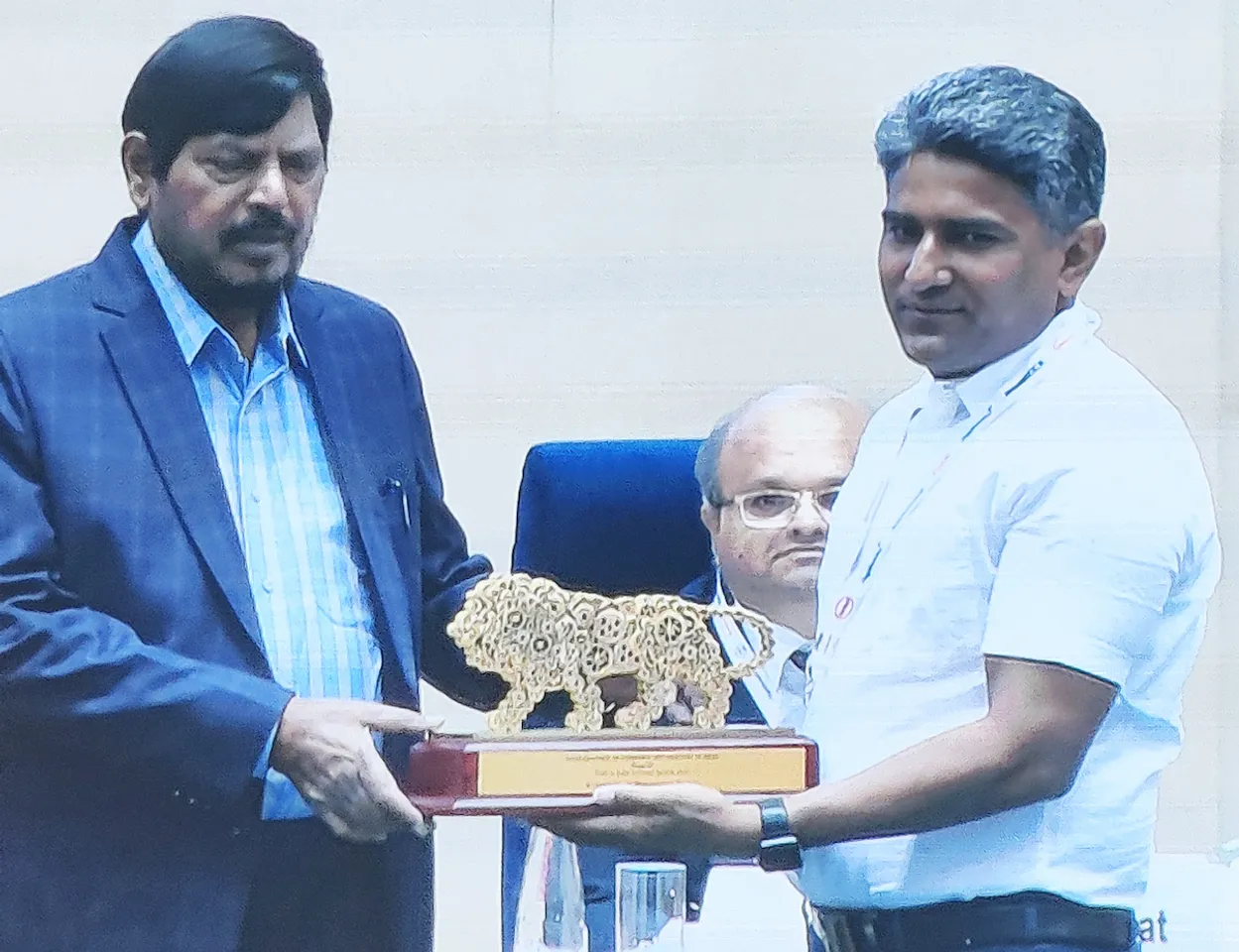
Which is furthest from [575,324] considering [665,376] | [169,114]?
[169,114]

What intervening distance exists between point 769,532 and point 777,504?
0.10 ft

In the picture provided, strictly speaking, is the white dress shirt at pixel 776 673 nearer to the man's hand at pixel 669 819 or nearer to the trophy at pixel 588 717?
the trophy at pixel 588 717

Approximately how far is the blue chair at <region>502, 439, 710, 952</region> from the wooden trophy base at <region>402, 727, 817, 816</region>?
0.96ft

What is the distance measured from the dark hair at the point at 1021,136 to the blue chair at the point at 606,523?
1.43 feet

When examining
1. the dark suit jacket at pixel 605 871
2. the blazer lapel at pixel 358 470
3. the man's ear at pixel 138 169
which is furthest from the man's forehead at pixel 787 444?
the man's ear at pixel 138 169

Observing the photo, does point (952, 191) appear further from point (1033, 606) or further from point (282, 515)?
point (282, 515)

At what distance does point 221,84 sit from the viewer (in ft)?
4.58

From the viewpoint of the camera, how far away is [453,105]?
1.57 meters

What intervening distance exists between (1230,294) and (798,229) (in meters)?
0.41

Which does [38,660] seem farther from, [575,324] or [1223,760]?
[1223,760]

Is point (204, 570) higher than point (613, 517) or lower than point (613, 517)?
lower

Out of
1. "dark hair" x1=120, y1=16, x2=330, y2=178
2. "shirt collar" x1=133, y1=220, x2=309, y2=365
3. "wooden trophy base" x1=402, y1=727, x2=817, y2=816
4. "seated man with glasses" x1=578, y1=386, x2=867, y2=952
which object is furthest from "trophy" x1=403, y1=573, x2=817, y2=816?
"dark hair" x1=120, y1=16, x2=330, y2=178

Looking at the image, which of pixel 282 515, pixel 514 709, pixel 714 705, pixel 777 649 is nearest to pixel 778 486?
pixel 777 649

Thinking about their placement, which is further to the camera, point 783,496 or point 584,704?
point 783,496
